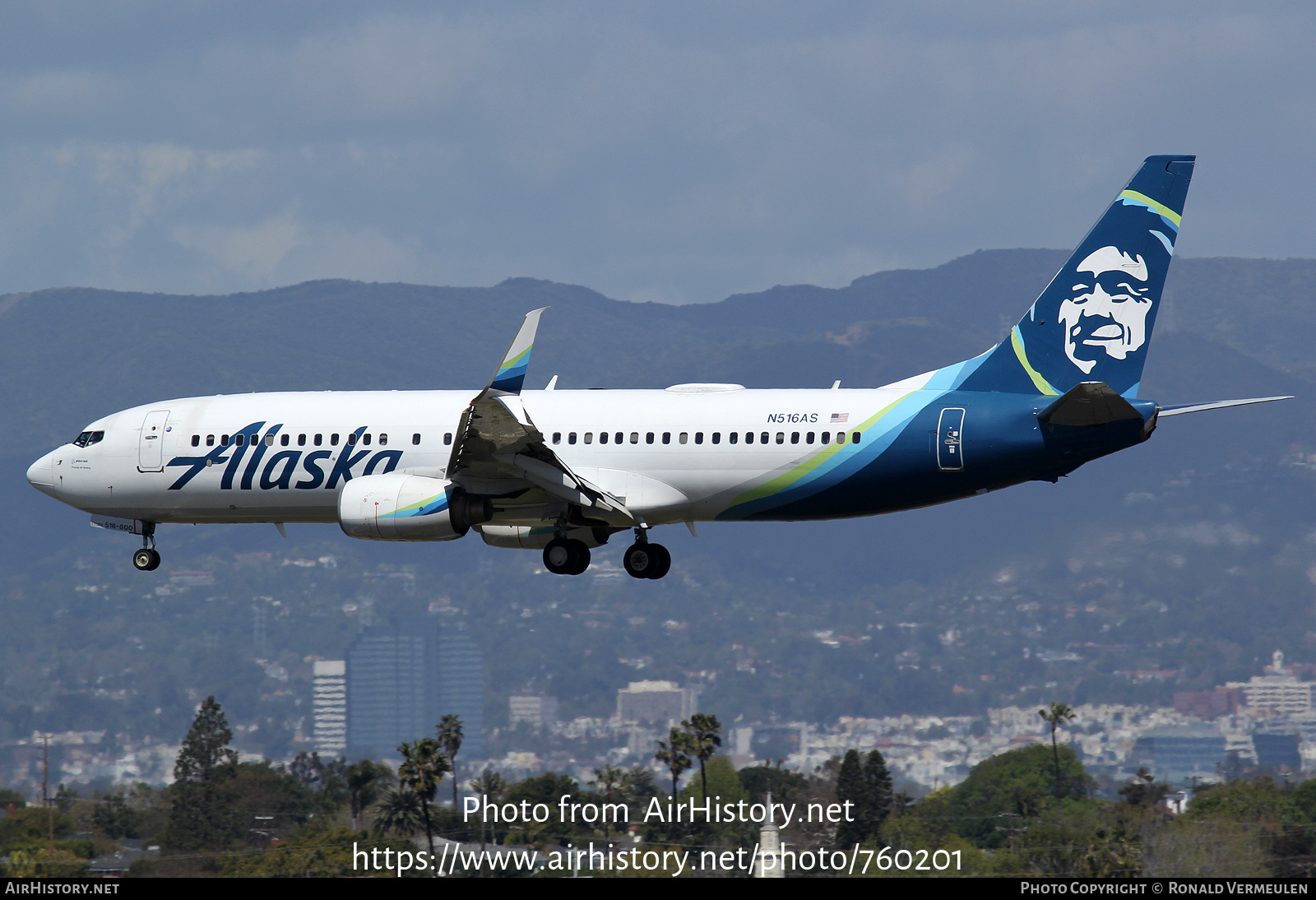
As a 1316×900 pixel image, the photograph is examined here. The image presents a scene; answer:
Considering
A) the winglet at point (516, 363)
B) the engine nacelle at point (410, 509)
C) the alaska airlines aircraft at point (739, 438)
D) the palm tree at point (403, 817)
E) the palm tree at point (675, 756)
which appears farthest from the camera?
the palm tree at point (675, 756)

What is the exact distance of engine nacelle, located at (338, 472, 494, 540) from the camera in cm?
3975

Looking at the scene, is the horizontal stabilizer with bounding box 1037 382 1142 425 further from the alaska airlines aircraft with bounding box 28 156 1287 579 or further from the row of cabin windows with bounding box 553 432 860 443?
the row of cabin windows with bounding box 553 432 860 443

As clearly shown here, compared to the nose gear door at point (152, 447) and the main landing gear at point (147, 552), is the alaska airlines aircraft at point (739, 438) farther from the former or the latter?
the main landing gear at point (147, 552)

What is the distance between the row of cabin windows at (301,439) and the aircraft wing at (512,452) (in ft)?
6.77

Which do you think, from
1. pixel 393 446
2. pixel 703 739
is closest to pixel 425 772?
pixel 703 739

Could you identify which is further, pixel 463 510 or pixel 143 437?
pixel 143 437

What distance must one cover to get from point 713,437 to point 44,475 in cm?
1946

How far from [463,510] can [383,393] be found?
5.79 metres

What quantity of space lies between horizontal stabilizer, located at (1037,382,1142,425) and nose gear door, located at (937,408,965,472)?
197 centimetres

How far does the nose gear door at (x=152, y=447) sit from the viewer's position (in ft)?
145

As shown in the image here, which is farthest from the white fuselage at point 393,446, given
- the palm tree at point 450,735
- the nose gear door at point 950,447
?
the palm tree at point 450,735

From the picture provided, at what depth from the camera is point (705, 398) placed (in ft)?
134
